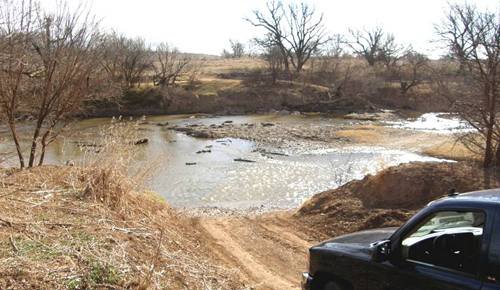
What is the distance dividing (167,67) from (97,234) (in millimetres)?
54156

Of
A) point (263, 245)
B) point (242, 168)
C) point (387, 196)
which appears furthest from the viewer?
point (242, 168)

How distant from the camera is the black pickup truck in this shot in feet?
12.3

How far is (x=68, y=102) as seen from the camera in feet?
48.2

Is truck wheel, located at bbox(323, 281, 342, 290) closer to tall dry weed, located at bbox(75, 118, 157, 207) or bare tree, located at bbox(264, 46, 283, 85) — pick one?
tall dry weed, located at bbox(75, 118, 157, 207)

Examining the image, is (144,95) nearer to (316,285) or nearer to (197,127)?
(197,127)

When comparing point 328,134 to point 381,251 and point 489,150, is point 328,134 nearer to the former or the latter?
point 489,150

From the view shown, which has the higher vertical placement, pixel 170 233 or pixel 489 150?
pixel 489 150

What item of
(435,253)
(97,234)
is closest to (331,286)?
(435,253)

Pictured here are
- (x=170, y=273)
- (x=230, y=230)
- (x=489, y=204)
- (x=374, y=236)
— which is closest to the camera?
(x=489, y=204)

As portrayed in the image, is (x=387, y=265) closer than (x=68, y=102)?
Yes

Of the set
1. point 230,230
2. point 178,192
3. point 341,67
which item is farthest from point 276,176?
point 341,67

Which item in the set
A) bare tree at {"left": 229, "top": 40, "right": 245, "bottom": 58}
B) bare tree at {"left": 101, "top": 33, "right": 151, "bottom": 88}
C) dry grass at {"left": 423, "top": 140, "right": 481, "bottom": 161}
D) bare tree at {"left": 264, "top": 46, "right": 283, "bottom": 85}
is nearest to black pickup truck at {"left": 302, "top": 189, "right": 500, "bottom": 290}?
dry grass at {"left": 423, "top": 140, "right": 481, "bottom": 161}

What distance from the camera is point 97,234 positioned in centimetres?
665

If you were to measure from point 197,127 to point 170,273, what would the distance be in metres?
33.8
